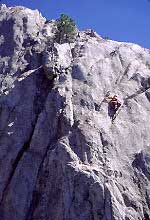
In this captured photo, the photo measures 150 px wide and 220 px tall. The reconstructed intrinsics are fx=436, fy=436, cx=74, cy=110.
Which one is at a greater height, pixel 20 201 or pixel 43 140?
pixel 43 140

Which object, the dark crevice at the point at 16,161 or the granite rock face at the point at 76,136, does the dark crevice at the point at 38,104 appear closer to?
the dark crevice at the point at 16,161

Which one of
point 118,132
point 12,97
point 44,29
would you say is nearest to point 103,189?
point 118,132

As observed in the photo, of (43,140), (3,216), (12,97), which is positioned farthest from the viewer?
(12,97)

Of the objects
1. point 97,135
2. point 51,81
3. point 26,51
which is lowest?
point 97,135

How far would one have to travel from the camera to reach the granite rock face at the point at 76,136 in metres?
45.4

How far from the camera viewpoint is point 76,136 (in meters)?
49.2

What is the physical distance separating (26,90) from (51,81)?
3.64m

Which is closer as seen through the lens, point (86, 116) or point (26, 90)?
point (86, 116)

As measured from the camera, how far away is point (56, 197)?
46.0 m

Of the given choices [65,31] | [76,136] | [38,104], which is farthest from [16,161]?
[65,31]

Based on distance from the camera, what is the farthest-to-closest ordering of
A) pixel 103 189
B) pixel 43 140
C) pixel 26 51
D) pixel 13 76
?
pixel 26 51 < pixel 13 76 < pixel 43 140 < pixel 103 189

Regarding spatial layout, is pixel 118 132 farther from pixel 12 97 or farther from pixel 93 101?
pixel 12 97

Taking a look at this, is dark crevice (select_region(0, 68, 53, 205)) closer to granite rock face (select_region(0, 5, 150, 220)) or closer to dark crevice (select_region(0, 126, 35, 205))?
dark crevice (select_region(0, 126, 35, 205))

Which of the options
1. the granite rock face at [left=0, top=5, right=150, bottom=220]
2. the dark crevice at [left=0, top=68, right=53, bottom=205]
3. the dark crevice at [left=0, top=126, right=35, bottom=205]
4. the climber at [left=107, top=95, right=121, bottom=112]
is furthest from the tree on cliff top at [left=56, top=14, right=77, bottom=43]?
the dark crevice at [left=0, top=126, right=35, bottom=205]
